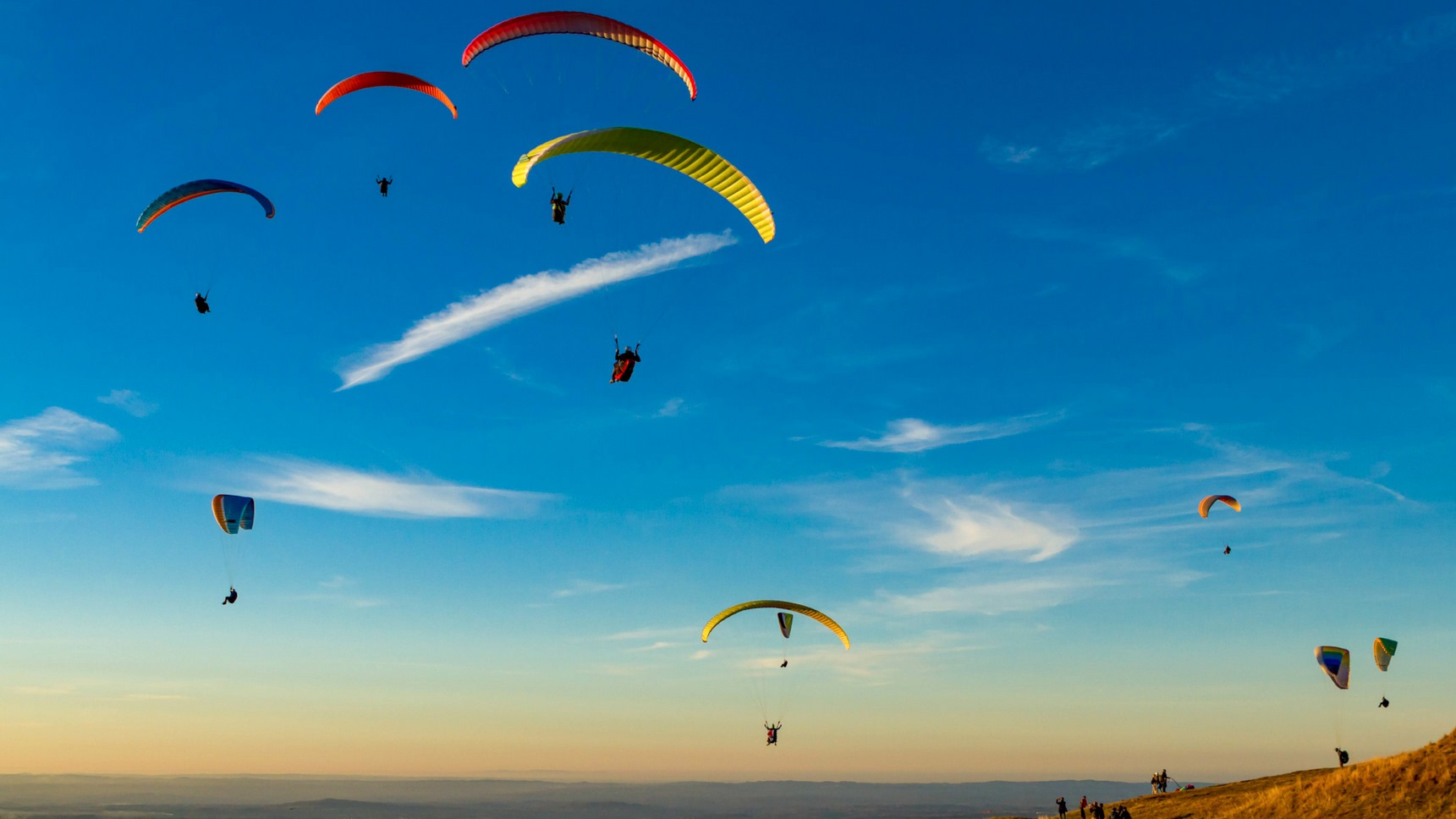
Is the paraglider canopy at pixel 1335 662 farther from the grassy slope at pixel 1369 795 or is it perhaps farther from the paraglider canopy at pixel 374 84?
the paraglider canopy at pixel 374 84

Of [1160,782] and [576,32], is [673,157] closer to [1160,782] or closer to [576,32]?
[576,32]

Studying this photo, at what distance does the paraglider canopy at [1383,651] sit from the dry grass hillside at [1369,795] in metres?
16.4

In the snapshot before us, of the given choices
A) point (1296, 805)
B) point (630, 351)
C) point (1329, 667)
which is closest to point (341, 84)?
point (630, 351)

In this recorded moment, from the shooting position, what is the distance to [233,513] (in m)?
47.0

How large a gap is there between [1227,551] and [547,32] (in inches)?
2350

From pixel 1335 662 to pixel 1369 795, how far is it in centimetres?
1837

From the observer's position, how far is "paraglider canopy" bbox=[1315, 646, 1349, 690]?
51.7m

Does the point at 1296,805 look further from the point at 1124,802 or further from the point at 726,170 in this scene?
the point at 726,170

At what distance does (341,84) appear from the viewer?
41.5m

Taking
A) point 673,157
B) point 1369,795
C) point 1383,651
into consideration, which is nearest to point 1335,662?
point 1383,651

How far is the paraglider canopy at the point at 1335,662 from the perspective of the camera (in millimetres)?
51719

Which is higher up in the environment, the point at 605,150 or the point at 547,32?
the point at 547,32

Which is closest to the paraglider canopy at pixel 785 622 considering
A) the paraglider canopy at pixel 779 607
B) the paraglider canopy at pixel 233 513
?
the paraglider canopy at pixel 779 607

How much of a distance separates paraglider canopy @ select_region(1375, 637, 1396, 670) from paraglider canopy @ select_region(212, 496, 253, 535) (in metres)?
62.5
